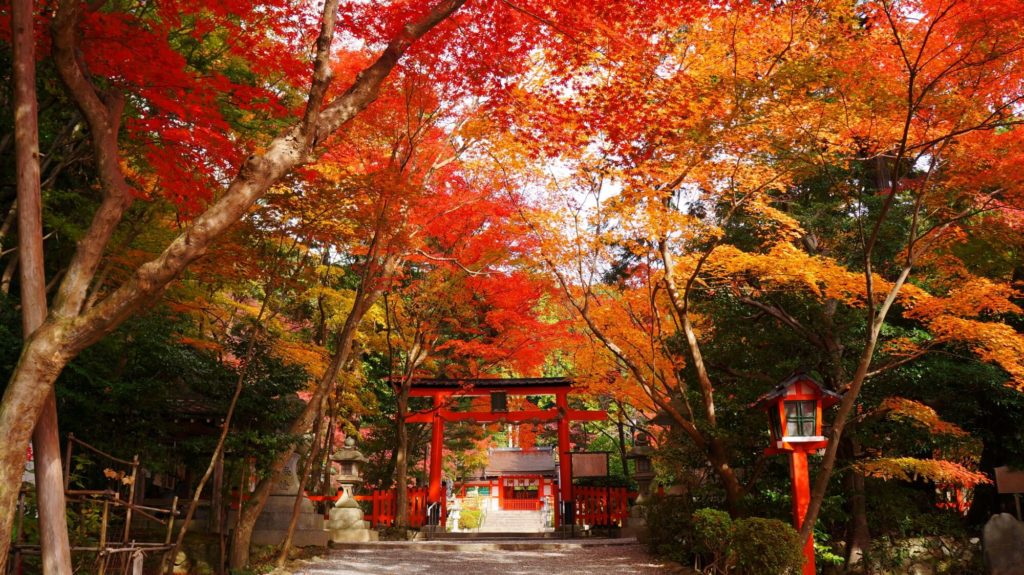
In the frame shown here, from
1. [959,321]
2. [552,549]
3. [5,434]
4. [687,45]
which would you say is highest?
[687,45]

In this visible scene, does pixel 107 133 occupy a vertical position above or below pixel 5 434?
above

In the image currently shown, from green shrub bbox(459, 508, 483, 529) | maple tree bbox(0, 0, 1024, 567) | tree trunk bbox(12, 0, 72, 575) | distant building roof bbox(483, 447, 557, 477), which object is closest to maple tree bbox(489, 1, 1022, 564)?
maple tree bbox(0, 0, 1024, 567)

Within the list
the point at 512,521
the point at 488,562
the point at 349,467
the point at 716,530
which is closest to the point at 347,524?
the point at 349,467

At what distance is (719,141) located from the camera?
8453 mm

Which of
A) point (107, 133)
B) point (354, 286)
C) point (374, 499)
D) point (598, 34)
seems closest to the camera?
point (107, 133)

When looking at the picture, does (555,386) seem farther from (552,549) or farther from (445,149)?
(445,149)

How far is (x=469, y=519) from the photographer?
27.6 metres

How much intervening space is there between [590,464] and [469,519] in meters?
13.1

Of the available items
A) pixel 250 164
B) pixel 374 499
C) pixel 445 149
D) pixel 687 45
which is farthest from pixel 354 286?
pixel 250 164

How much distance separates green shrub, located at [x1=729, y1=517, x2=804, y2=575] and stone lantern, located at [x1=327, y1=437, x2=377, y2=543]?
7995 millimetres

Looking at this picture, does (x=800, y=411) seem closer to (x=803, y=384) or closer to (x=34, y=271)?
(x=803, y=384)

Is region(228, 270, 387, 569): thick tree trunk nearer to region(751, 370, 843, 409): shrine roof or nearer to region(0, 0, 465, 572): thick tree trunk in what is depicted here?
region(0, 0, 465, 572): thick tree trunk

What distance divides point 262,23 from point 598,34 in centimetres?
498

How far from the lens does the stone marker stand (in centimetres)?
944
